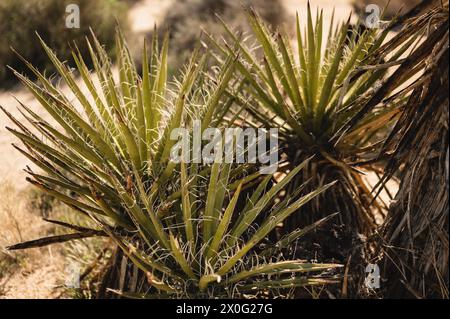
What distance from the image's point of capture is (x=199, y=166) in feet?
12.5

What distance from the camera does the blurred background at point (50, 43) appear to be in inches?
208

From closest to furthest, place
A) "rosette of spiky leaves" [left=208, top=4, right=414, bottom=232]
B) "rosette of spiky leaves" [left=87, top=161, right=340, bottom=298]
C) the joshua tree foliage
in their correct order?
the joshua tree foliage, "rosette of spiky leaves" [left=87, top=161, right=340, bottom=298], "rosette of spiky leaves" [left=208, top=4, right=414, bottom=232]

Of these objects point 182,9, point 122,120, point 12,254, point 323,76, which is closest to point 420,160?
point 323,76

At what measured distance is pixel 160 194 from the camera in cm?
362

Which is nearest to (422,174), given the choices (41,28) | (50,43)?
(50,43)

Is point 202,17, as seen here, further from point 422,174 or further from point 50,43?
point 422,174

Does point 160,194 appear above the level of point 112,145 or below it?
below

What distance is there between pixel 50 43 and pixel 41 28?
1.19ft

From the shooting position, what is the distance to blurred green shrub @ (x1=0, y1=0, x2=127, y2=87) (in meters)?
9.00

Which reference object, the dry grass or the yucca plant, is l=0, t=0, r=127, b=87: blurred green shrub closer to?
the dry grass

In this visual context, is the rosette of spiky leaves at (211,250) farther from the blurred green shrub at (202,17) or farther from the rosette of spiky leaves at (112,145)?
the blurred green shrub at (202,17)

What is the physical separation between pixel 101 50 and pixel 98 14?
5920 millimetres

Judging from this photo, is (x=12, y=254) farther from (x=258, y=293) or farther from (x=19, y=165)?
(x=258, y=293)

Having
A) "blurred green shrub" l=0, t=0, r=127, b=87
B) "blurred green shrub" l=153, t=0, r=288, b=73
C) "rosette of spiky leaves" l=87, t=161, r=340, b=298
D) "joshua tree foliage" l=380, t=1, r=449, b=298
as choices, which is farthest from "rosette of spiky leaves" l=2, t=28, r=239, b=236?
"blurred green shrub" l=153, t=0, r=288, b=73
